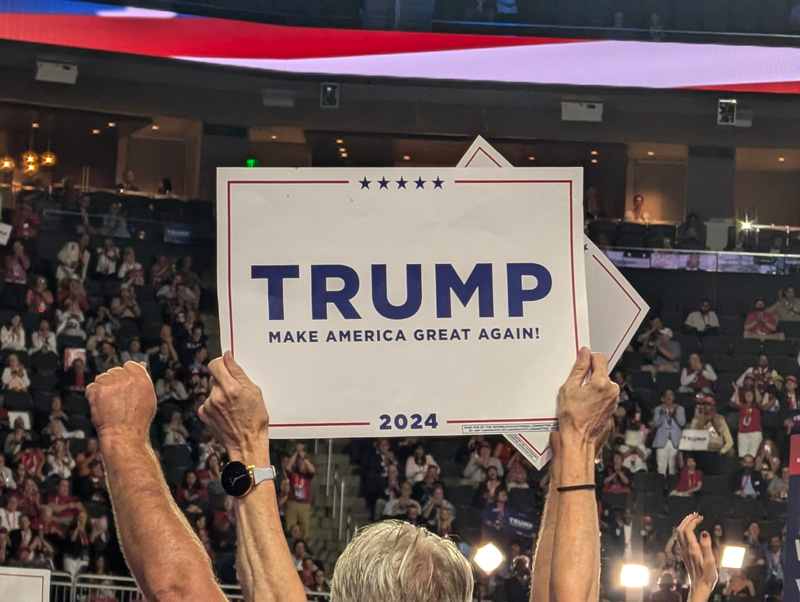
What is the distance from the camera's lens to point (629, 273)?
11.8 metres

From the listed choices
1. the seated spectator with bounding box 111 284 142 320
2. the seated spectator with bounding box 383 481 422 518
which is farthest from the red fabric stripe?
the seated spectator with bounding box 383 481 422 518

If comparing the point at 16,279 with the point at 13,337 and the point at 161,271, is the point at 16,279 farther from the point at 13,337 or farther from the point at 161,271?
the point at 161,271

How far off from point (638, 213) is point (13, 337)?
6.58 meters

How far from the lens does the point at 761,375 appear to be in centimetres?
1120

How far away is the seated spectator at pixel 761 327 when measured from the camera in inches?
460

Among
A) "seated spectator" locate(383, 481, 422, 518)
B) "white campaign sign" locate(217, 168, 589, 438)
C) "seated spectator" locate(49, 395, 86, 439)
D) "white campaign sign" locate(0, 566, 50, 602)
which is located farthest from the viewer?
"seated spectator" locate(49, 395, 86, 439)

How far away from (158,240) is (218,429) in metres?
10.3

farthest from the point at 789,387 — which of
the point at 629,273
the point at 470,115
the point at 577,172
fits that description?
the point at 577,172

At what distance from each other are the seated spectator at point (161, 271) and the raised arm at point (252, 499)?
9.97 m

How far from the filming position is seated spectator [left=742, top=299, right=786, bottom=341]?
11.7 metres

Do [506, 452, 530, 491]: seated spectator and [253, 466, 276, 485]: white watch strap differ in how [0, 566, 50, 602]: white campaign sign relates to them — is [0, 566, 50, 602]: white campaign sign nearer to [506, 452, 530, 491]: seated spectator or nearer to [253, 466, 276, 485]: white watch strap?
[253, 466, 276, 485]: white watch strap

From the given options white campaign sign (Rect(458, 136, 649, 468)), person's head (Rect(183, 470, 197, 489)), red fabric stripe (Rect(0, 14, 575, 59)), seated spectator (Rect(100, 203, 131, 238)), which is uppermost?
red fabric stripe (Rect(0, 14, 575, 59))

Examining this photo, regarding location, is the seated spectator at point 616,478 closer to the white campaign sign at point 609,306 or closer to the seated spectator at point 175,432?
the seated spectator at point 175,432

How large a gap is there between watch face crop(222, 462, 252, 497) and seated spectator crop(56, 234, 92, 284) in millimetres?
9964
